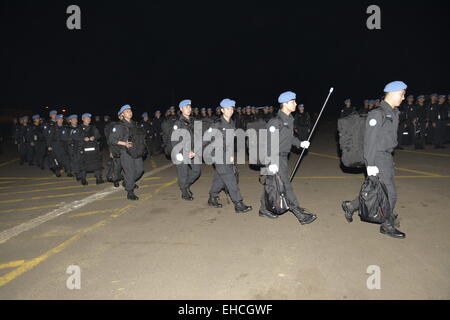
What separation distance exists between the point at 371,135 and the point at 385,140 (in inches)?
7.9

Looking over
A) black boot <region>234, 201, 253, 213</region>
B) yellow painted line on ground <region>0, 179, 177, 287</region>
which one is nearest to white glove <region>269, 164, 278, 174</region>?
black boot <region>234, 201, 253, 213</region>

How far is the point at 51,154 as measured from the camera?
31.3ft

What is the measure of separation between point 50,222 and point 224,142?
3160mm

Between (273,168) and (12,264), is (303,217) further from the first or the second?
(12,264)

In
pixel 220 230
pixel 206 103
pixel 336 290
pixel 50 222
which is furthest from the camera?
pixel 206 103

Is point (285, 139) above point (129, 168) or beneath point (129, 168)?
above

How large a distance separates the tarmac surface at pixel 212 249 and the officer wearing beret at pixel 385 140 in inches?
22.6

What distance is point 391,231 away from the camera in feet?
13.9

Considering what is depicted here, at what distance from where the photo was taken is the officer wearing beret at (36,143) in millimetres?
11188

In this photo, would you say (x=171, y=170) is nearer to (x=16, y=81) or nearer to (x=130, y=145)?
(x=130, y=145)

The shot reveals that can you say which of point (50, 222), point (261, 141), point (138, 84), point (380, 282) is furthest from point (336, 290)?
point (138, 84)

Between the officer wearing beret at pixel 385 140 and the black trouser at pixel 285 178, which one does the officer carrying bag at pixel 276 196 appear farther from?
the officer wearing beret at pixel 385 140

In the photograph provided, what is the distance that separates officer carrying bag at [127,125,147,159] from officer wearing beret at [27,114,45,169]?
6125 mm

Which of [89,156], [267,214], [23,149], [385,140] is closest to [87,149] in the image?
[89,156]
